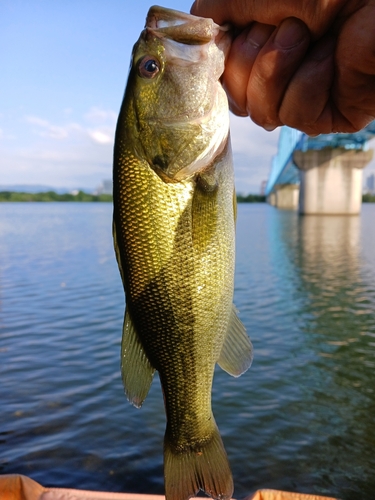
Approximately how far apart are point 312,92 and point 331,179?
52950 mm

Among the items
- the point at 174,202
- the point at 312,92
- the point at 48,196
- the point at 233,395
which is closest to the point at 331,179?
the point at 233,395

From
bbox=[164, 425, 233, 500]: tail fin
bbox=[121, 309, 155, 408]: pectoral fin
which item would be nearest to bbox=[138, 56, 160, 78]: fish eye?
bbox=[121, 309, 155, 408]: pectoral fin

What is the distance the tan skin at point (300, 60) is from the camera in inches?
85.3

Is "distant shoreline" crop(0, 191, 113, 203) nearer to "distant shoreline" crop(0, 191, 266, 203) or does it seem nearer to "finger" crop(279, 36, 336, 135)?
"distant shoreline" crop(0, 191, 266, 203)

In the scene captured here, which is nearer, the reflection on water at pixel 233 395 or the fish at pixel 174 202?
the fish at pixel 174 202

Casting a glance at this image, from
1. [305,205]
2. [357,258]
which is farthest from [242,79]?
[305,205]

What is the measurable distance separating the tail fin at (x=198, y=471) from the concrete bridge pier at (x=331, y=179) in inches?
1960


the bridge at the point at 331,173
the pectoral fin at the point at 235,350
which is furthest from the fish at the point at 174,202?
the bridge at the point at 331,173

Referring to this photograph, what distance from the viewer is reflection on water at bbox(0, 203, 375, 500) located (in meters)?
6.77

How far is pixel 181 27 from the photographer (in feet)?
7.47

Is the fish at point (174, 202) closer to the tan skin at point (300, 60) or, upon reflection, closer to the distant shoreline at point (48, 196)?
the tan skin at point (300, 60)

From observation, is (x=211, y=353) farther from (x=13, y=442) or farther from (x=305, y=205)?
(x=305, y=205)

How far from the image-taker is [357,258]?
24.0 meters

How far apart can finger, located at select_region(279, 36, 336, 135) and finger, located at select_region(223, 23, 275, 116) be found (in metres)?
0.23
